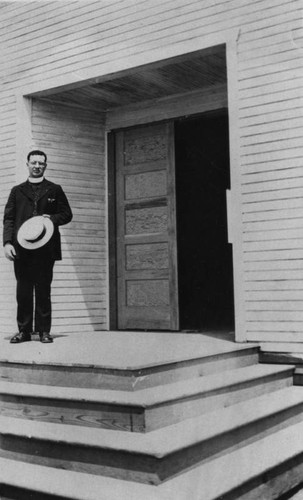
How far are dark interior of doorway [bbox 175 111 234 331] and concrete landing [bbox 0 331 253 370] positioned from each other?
3.80ft

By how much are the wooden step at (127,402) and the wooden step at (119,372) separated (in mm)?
64

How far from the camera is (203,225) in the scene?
25.0 ft

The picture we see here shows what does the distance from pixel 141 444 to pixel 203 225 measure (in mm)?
4636

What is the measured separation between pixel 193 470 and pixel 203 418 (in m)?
0.59

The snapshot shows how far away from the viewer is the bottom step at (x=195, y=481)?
307 cm

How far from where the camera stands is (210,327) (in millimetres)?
7395

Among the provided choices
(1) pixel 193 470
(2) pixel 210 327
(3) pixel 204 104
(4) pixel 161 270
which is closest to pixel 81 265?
(4) pixel 161 270

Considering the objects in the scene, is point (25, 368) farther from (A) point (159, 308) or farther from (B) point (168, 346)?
(A) point (159, 308)

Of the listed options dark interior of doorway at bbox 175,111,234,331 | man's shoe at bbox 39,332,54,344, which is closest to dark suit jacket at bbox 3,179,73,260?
man's shoe at bbox 39,332,54,344

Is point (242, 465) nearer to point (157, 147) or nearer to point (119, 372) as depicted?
point (119, 372)

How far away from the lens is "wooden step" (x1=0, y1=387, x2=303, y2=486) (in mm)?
3176

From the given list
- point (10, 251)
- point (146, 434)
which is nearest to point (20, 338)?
point (10, 251)

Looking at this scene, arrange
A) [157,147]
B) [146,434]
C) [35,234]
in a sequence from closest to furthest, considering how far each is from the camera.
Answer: [146,434], [35,234], [157,147]

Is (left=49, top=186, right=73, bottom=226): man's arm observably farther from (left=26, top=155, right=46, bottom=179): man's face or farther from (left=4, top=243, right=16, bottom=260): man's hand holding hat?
(left=4, top=243, right=16, bottom=260): man's hand holding hat
